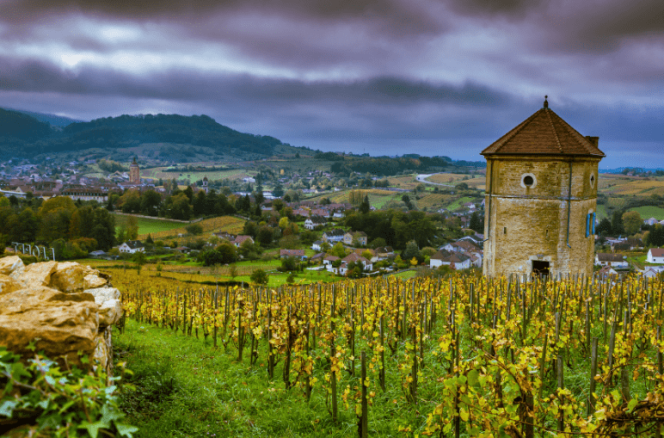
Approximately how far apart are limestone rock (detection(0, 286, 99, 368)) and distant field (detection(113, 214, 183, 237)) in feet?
294

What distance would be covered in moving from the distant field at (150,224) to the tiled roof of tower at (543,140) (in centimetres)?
8167

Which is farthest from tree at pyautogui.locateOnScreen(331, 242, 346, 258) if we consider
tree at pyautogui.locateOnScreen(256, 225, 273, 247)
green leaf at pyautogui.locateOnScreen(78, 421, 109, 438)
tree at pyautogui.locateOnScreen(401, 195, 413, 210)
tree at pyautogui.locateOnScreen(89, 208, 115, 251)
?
green leaf at pyautogui.locateOnScreen(78, 421, 109, 438)

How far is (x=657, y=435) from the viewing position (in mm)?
3135

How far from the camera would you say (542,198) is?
647 inches

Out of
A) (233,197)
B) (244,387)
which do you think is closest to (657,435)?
(244,387)

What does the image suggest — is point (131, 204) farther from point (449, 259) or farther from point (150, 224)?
point (449, 259)

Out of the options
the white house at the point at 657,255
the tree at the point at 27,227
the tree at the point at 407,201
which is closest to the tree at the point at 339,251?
the white house at the point at 657,255

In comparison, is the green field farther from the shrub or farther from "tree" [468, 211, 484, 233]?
the shrub

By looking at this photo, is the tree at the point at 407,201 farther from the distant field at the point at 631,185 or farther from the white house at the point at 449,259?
the white house at the point at 449,259

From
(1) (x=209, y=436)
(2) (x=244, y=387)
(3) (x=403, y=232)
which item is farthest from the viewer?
(3) (x=403, y=232)

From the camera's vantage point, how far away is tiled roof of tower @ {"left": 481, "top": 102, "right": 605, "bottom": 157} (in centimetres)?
1616

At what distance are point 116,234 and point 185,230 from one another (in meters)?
14.2

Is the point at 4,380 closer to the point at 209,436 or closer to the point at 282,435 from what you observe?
the point at 209,436

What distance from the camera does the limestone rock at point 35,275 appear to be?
4.74 meters
